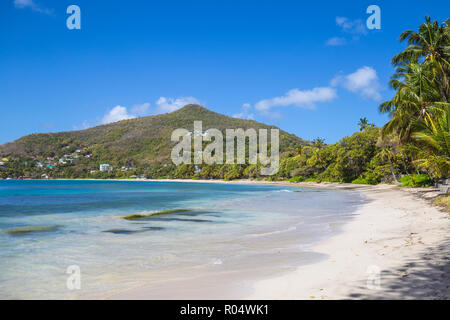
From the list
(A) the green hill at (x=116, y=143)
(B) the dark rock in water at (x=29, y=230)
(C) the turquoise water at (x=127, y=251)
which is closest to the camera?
(C) the turquoise water at (x=127, y=251)

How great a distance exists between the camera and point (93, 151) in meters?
156

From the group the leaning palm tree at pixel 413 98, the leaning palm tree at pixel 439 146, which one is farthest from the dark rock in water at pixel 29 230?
the leaning palm tree at pixel 413 98

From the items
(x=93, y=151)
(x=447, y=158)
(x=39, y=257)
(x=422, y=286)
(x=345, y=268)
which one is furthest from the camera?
(x=93, y=151)

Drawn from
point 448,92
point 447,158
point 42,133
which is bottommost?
point 447,158

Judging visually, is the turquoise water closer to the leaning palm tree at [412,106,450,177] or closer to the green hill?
the leaning palm tree at [412,106,450,177]

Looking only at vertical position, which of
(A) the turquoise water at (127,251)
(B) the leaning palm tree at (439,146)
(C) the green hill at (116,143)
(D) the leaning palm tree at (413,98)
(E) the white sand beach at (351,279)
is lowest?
(A) the turquoise water at (127,251)

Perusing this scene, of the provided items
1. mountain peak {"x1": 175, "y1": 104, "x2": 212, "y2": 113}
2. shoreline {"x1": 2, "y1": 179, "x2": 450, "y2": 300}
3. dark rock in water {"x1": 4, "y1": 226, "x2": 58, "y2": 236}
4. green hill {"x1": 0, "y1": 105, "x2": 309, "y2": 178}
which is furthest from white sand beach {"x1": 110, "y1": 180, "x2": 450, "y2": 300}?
mountain peak {"x1": 175, "y1": 104, "x2": 212, "y2": 113}

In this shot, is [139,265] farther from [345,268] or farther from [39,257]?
[345,268]

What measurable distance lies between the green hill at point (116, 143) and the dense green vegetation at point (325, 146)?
45 cm

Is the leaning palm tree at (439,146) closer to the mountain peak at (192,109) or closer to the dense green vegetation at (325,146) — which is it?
the dense green vegetation at (325,146)

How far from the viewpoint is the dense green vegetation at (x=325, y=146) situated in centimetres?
2195

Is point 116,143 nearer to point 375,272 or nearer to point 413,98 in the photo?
point 413,98

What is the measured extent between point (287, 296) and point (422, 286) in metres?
1.87

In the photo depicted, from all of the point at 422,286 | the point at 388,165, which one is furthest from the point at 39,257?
the point at 388,165
